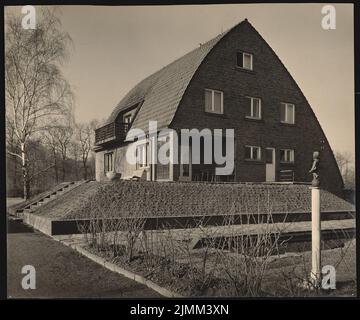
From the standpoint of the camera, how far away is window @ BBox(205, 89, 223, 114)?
496 inches

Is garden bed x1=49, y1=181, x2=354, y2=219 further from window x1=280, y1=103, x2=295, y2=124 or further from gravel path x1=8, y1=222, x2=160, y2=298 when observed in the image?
gravel path x1=8, y1=222, x2=160, y2=298

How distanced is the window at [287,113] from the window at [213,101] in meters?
1.96

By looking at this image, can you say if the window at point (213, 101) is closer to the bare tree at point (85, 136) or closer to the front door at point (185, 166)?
the front door at point (185, 166)

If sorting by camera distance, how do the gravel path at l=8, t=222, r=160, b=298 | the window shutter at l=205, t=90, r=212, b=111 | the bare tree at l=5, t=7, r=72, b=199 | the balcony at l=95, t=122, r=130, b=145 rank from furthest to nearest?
the window shutter at l=205, t=90, r=212, b=111 → the balcony at l=95, t=122, r=130, b=145 → the bare tree at l=5, t=7, r=72, b=199 → the gravel path at l=8, t=222, r=160, b=298

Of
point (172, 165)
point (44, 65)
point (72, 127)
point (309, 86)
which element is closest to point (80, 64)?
point (44, 65)

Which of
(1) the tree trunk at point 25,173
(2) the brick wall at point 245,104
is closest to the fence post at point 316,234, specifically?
(2) the brick wall at point 245,104

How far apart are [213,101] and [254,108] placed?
1.32 m

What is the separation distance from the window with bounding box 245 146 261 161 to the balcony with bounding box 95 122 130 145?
3.55 meters

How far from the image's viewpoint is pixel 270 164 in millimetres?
12508

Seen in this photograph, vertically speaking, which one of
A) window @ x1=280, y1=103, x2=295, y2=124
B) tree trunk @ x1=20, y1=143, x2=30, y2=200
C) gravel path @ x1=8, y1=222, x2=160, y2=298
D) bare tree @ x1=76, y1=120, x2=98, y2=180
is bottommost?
gravel path @ x1=8, y1=222, x2=160, y2=298

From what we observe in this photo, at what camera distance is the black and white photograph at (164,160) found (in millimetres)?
6695

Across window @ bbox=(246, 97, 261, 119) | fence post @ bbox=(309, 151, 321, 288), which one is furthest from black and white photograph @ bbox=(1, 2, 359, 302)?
window @ bbox=(246, 97, 261, 119)

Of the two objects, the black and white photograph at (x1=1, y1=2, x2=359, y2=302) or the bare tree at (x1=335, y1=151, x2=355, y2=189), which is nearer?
the black and white photograph at (x1=1, y1=2, x2=359, y2=302)

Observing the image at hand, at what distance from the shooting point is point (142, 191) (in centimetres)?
1162
